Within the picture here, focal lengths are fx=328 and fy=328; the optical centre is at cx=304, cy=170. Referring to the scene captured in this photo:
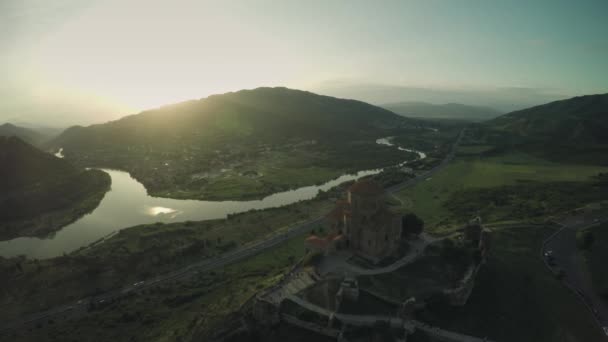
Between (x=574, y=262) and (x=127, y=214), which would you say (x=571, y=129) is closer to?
(x=574, y=262)

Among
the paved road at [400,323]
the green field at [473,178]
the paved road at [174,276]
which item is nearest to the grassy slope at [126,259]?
the paved road at [174,276]

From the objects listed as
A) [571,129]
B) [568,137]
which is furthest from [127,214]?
[571,129]

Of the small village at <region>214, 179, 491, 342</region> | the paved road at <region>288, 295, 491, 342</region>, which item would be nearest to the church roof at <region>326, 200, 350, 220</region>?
the small village at <region>214, 179, 491, 342</region>

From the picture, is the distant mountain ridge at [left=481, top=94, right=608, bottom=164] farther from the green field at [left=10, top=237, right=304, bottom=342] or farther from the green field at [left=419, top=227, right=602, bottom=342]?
the green field at [left=10, top=237, right=304, bottom=342]

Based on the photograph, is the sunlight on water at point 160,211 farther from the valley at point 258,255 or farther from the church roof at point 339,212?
the church roof at point 339,212

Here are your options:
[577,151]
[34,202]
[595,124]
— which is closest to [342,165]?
[577,151]
